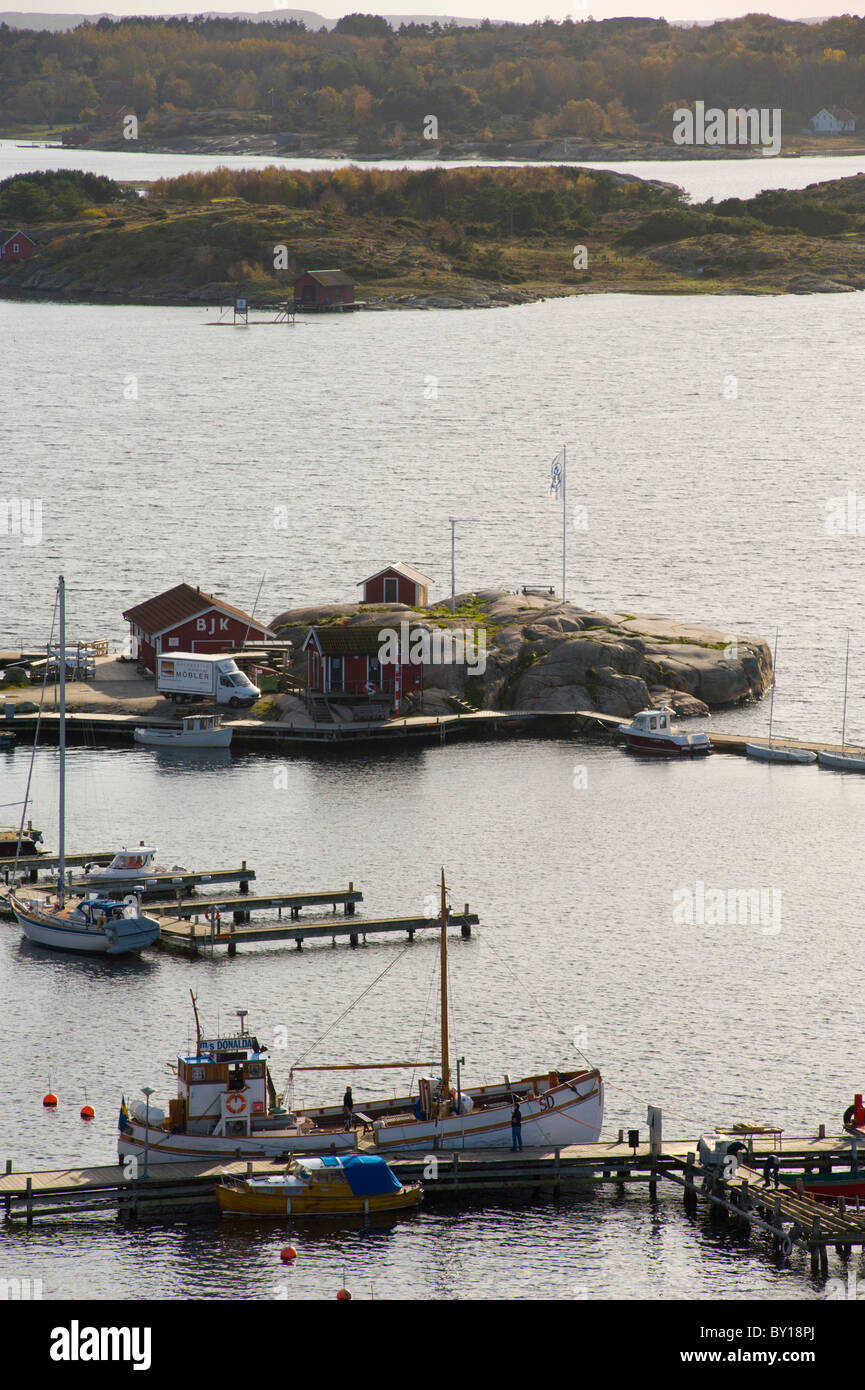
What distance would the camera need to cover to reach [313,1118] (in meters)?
50.1

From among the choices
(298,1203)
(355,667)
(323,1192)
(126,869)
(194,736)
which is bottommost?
(298,1203)

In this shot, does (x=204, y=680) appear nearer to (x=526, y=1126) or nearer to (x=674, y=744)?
(x=674, y=744)

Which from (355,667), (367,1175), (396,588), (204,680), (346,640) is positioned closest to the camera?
(367,1175)

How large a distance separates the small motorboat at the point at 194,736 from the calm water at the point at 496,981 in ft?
5.89

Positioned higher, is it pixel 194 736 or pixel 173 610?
pixel 173 610

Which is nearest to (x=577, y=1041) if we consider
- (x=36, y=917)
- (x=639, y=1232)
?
(x=639, y=1232)

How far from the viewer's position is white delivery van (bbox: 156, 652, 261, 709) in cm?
9262

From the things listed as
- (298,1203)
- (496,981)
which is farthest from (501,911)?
(298,1203)

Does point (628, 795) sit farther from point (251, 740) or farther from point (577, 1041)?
point (577, 1041)

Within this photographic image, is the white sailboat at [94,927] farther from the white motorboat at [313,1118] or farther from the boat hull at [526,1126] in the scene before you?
the boat hull at [526,1126]

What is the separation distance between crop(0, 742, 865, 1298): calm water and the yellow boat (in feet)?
2.47

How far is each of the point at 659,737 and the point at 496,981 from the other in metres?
29.5

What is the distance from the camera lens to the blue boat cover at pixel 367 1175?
155ft
